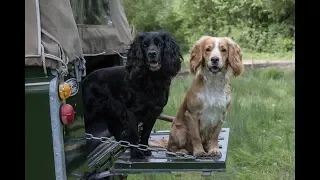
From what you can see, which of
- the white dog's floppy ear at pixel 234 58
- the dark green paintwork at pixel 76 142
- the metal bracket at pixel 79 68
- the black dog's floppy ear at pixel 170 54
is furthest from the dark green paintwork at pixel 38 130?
the white dog's floppy ear at pixel 234 58

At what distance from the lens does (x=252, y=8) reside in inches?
903

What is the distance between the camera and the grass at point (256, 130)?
5.81m

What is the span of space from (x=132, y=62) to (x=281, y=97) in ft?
22.8

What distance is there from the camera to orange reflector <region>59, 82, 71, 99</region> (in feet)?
9.07

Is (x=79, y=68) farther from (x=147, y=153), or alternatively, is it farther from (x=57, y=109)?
(x=147, y=153)

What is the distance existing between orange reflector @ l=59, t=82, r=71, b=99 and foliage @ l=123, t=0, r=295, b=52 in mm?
18312

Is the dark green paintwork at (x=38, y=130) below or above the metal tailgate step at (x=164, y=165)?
above

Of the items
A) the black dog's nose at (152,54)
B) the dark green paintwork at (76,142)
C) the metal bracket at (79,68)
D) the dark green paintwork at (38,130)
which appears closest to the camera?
the dark green paintwork at (38,130)

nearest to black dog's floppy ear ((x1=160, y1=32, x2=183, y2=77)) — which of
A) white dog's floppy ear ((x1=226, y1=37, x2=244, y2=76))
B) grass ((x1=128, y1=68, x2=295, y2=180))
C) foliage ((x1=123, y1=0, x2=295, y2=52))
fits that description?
white dog's floppy ear ((x1=226, y1=37, x2=244, y2=76))

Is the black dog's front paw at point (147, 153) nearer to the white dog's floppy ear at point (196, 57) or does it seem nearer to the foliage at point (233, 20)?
the white dog's floppy ear at point (196, 57)

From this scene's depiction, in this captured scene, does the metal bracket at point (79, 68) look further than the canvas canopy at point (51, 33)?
Yes

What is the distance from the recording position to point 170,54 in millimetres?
3629
